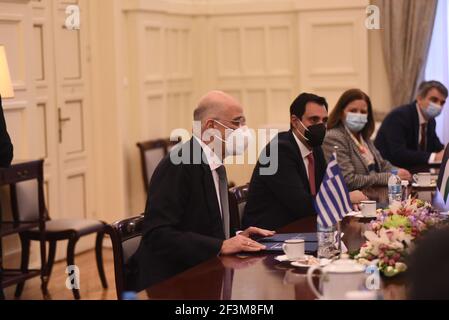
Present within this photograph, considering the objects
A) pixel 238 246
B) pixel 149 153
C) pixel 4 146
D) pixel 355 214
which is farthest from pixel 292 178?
pixel 149 153

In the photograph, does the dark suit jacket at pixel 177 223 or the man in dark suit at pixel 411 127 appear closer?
the dark suit jacket at pixel 177 223

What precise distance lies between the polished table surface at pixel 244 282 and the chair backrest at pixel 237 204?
88cm

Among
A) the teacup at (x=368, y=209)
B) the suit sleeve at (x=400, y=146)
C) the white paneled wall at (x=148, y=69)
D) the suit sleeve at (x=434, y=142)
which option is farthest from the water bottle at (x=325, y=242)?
the suit sleeve at (x=434, y=142)

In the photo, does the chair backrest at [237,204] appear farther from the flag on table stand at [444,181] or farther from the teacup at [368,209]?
the flag on table stand at [444,181]

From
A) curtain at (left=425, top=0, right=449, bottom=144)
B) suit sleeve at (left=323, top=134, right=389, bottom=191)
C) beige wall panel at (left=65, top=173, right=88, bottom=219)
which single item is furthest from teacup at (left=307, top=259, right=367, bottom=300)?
curtain at (left=425, top=0, right=449, bottom=144)

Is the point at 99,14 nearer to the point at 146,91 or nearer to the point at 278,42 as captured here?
the point at 146,91

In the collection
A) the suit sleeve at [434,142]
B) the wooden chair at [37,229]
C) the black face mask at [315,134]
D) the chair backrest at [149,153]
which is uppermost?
the black face mask at [315,134]

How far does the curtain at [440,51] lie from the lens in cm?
889

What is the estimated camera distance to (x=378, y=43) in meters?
9.30

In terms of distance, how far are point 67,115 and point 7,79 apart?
2.13 metres

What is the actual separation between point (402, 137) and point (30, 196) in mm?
3063

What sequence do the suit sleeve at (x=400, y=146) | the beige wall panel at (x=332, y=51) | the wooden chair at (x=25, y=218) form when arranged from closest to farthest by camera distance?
the wooden chair at (x=25, y=218) → the suit sleeve at (x=400, y=146) → the beige wall panel at (x=332, y=51)

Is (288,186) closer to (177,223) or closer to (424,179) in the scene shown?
(177,223)
